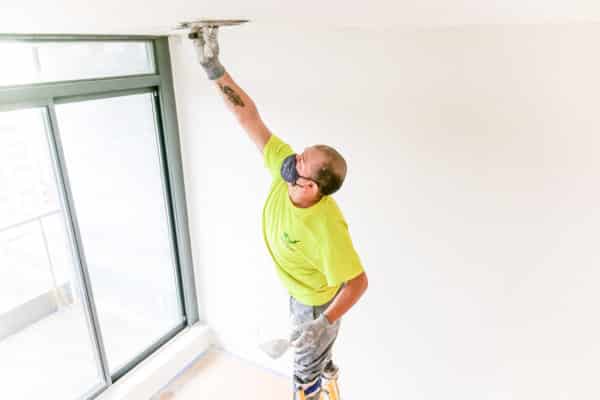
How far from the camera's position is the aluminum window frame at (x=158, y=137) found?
1.96m

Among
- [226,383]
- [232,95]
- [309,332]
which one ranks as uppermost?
[232,95]

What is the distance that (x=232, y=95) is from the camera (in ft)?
5.21

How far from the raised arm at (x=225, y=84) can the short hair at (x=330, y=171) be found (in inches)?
15.0

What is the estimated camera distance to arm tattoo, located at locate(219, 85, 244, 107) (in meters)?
1.57

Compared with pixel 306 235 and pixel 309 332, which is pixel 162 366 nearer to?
pixel 309 332

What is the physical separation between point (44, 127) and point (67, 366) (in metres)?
1.86

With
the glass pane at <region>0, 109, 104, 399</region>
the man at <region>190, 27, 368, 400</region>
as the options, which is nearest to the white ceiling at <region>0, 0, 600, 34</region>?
the man at <region>190, 27, 368, 400</region>

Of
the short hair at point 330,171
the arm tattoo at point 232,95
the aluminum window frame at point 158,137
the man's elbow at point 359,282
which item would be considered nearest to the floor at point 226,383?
the aluminum window frame at point 158,137

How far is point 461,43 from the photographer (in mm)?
1703

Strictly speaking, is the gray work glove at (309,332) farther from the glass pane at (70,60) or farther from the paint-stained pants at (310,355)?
the glass pane at (70,60)

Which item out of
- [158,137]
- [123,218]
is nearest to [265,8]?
[158,137]

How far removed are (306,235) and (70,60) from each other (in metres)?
1.64

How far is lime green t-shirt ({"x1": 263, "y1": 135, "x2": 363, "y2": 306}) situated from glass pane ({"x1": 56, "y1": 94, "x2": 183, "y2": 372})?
4.69 ft

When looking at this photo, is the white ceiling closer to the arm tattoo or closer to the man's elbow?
the arm tattoo
